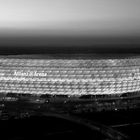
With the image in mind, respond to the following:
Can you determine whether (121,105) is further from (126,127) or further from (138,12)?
(138,12)

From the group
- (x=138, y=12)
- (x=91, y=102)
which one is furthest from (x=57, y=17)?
(x=91, y=102)

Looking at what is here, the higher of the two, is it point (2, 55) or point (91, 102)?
point (2, 55)

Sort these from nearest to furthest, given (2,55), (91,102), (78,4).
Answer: (78,4) → (2,55) → (91,102)

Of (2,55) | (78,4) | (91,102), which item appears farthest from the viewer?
(91,102)

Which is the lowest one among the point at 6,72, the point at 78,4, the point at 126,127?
the point at 126,127

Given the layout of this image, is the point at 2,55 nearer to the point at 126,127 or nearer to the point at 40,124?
the point at 40,124

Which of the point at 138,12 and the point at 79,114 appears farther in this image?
the point at 79,114
